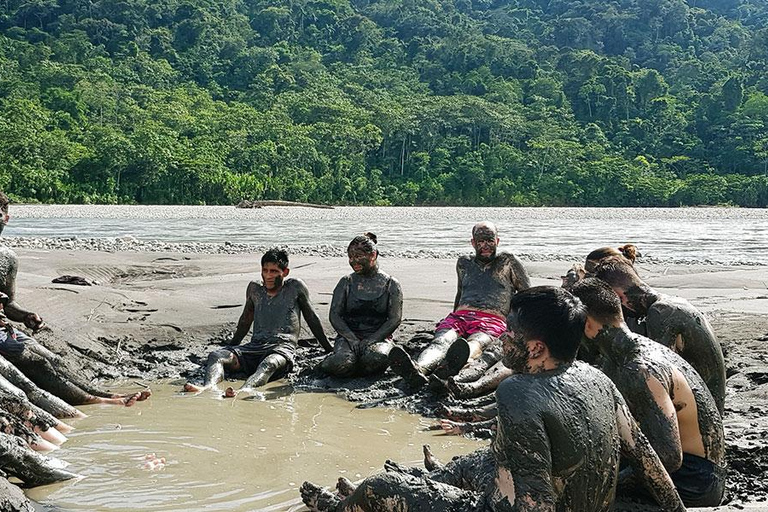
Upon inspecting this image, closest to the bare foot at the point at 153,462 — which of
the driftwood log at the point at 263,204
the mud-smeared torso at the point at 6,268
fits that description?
the mud-smeared torso at the point at 6,268

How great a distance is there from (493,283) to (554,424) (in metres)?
5.19

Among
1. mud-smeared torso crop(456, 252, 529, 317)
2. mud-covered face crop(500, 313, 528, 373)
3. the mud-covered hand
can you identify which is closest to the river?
mud-smeared torso crop(456, 252, 529, 317)

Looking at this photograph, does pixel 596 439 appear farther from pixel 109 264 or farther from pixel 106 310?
pixel 109 264

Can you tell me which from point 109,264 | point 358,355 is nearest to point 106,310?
point 358,355

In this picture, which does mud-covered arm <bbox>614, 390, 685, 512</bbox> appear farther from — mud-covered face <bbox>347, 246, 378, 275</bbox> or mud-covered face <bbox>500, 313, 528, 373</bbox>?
mud-covered face <bbox>347, 246, 378, 275</bbox>

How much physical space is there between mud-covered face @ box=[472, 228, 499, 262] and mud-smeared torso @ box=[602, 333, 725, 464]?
4337mm

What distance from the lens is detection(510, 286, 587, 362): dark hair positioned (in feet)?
11.3

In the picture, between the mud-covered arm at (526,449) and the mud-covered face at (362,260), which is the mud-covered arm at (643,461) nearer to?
the mud-covered arm at (526,449)

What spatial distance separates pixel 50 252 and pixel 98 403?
34.2 ft

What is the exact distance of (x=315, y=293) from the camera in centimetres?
1138

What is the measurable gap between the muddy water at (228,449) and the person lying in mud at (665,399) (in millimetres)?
1870

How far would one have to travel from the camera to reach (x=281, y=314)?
862 centimetres

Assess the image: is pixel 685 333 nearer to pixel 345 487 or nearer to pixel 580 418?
pixel 580 418

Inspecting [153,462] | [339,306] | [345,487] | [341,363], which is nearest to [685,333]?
[345,487]
